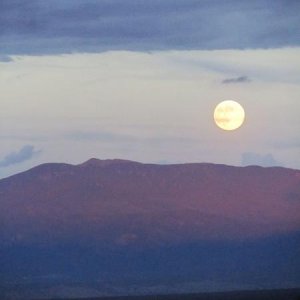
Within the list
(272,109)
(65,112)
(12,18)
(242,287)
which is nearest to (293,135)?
(272,109)

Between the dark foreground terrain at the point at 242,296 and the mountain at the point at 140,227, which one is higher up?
the mountain at the point at 140,227

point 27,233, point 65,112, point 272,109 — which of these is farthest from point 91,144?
point 272,109

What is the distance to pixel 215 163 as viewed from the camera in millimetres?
5727

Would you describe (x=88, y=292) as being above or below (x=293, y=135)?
below

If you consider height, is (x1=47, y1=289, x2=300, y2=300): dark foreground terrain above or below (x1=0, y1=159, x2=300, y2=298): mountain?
below

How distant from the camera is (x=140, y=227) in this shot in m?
5.71

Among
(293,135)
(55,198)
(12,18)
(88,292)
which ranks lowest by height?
(88,292)

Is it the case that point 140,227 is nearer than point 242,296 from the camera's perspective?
→ Yes

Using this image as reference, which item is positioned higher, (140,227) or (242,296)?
(140,227)

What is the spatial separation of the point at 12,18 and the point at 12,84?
0.36 metres

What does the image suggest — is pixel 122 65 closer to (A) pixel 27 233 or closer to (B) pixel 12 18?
(B) pixel 12 18

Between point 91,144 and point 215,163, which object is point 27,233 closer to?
point 91,144

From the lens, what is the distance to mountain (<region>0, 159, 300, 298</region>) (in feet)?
→ 18.7

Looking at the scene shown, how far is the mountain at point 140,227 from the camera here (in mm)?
5688
